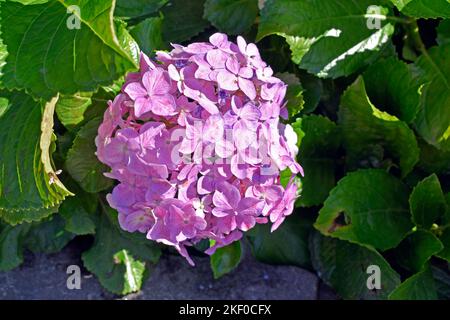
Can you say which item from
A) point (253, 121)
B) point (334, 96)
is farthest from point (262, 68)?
point (334, 96)

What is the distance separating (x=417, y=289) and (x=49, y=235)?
39.4 inches

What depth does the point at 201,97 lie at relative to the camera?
1.47 meters

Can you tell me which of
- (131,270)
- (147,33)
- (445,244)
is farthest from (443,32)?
(131,270)

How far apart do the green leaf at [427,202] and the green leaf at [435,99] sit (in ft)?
0.33

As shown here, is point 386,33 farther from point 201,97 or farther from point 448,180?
point 201,97

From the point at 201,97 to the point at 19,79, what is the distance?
14.0 inches

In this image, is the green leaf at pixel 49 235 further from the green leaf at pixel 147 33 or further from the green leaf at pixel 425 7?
the green leaf at pixel 425 7

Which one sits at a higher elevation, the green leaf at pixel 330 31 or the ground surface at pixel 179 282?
the green leaf at pixel 330 31

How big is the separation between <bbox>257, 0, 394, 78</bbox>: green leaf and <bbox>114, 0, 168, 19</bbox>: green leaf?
10.7 inches

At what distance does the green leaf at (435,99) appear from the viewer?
6.25 ft

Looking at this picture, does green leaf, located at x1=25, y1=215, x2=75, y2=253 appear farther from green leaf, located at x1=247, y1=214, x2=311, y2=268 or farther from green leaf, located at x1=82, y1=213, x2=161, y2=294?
green leaf, located at x1=247, y1=214, x2=311, y2=268

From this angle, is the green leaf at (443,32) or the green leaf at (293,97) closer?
the green leaf at (293,97)

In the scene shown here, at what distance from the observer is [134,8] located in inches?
71.8

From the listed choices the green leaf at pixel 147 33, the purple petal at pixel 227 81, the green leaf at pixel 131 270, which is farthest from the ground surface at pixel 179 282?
the purple petal at pixel 227 81
